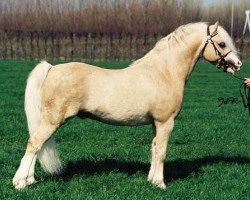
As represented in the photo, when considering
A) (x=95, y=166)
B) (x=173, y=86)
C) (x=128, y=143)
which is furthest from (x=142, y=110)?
(x=128, y=143)

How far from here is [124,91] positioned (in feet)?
20.6

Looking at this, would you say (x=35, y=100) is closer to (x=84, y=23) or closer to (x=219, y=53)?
(x=219, y=53)

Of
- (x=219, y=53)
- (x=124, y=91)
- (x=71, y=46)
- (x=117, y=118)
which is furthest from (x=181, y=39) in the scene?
(x=71, y=46)

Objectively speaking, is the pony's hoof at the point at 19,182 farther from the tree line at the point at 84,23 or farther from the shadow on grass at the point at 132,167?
the tree line at the point at 84,23

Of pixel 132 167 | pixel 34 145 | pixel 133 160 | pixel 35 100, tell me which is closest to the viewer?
pixel 34 145

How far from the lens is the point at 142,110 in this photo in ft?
20.8

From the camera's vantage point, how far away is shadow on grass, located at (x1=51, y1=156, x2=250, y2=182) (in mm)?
7106

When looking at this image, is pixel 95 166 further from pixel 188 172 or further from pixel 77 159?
pixel 188 172

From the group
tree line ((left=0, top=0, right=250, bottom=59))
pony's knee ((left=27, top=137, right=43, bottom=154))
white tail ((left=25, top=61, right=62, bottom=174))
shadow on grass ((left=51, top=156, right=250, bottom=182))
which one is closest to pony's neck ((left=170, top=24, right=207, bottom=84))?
shadow on grass ((left=51, top=156, right=250, bottom=182))

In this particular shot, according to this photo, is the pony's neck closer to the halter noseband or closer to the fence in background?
the halter noseband

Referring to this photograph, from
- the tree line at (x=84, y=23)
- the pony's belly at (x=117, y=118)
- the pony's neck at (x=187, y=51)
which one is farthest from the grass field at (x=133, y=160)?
the tree line at (x=84, y=23)

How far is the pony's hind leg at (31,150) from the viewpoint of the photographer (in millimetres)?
5961

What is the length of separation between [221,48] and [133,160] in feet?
8.84

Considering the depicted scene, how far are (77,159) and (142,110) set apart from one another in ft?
6.88
